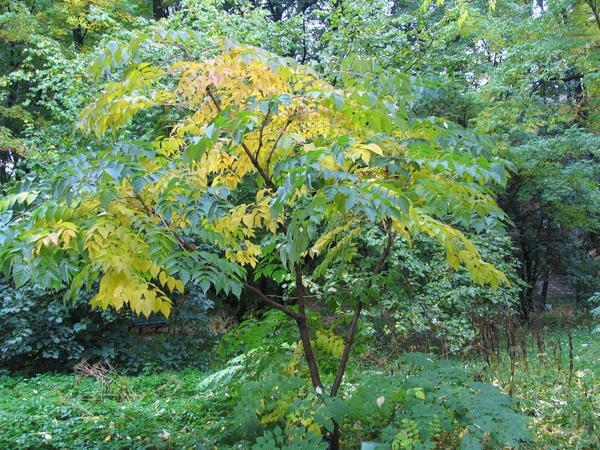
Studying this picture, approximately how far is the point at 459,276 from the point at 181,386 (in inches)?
157

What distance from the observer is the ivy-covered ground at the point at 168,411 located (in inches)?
121

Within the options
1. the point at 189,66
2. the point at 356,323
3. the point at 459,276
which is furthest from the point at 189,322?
the point at 189,66

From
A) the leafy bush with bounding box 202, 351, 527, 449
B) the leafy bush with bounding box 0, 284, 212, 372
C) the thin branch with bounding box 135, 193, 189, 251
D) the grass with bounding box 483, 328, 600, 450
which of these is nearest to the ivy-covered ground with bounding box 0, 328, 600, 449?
the grass with bounding box 483, 328, 600, 450

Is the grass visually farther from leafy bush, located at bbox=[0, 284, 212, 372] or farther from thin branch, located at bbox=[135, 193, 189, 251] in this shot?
leafy bush, located at bbox=[0, 284, 212, 372]

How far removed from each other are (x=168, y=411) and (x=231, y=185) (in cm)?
252

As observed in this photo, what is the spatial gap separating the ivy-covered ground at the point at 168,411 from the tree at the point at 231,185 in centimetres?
115

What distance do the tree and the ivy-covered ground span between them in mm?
1149

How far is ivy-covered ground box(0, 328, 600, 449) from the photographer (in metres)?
3.09

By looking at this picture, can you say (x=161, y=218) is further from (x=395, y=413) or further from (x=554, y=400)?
(x=554, y=400)

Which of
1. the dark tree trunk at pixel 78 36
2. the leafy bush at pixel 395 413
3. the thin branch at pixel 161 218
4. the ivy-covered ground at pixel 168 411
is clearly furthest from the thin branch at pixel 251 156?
the dark tree trunk at pixel 78 36

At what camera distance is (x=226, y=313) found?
33.1 ft

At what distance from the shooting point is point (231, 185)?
2787mm

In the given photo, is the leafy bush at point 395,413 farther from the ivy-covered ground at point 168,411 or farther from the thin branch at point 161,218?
the thin branch at point 161,218

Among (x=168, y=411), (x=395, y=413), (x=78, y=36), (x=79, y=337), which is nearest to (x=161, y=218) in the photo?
(x=395, y=413)
